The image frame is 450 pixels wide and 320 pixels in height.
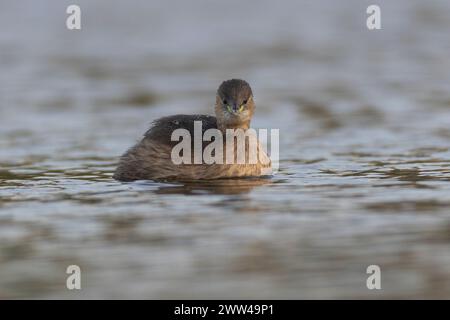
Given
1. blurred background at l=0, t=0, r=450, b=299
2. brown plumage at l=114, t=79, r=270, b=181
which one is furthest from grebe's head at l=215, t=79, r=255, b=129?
blurred background at l=0, t=0, r=450, b=299

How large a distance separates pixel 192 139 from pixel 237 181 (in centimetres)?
65

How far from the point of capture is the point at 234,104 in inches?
447

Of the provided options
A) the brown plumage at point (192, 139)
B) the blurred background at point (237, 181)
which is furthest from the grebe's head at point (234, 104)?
the blurred background at point (237, 181)

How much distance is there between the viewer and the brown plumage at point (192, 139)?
11.3m

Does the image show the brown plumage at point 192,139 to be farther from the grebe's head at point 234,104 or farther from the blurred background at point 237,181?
the blurred background at point 237,181

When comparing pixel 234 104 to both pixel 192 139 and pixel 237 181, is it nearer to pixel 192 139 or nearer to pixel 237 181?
pixel 192 139

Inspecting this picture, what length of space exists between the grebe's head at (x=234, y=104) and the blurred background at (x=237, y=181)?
2.67 ft

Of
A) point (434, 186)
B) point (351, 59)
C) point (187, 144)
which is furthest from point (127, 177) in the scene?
point (351, 59)

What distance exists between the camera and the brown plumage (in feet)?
37.1

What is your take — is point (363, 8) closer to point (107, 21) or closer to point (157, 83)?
point (107, 21)

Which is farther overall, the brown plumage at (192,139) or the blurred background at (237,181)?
the brown plumage at (192,139)

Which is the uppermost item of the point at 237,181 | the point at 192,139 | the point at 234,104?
the point at 234,104

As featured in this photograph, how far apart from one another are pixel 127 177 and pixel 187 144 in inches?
30.8

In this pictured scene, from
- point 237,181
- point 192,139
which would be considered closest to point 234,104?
point 192,139
